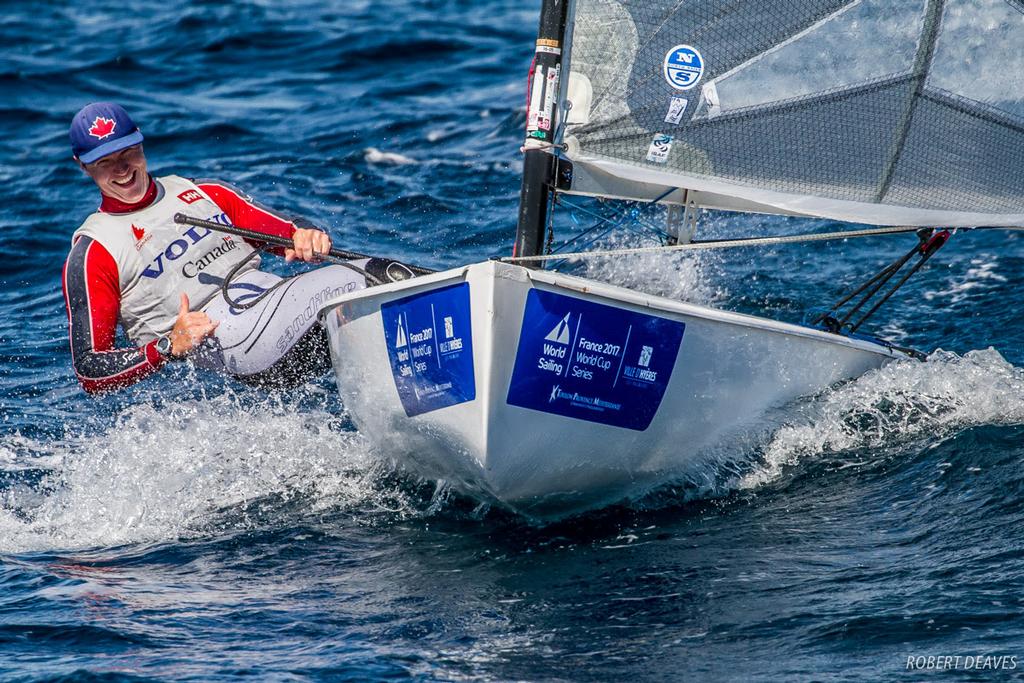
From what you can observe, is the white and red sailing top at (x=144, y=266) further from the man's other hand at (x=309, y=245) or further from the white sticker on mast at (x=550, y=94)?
the white sticker on mast at (x=550, y=94)

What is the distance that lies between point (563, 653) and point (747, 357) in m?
1.31

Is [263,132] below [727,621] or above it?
above

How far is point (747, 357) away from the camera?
14.2ft

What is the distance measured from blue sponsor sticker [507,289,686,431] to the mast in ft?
1.65

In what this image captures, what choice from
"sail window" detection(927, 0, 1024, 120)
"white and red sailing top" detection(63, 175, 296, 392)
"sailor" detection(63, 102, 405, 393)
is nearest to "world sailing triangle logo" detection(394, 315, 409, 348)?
"sailor" detection(63, 102, 405, 393)

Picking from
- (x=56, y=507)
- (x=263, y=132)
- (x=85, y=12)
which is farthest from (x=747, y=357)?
(x=85, y=12)

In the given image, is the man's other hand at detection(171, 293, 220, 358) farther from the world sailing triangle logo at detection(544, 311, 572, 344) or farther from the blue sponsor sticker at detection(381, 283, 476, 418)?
the world sailing triangle logo at detection(544, 311, 572, 344)

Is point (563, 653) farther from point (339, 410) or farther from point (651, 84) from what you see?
point (339, 410)

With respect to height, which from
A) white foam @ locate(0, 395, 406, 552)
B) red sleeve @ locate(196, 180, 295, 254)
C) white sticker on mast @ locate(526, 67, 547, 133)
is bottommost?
white foam @ locate(0, 395, 406, 552)

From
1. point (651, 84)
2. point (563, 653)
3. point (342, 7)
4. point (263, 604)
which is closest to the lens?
point (563, 653)

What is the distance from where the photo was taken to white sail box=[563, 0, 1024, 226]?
429 cm

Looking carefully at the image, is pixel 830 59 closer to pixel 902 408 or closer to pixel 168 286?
pixel 902 408

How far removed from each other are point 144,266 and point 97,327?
30cm

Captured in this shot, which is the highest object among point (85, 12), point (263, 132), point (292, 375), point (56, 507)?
point (85, 12)
